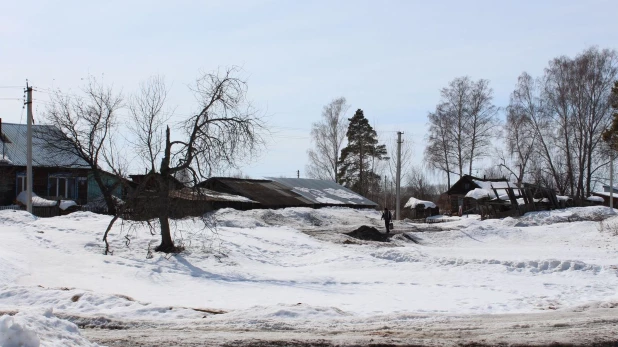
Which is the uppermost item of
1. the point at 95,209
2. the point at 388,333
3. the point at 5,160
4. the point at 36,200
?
the point at 5,160

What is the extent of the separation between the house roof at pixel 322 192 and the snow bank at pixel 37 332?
41.7 meters

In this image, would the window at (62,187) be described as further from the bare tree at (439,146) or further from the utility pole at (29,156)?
the bare tree at (439,146)

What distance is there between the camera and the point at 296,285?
17.7 metres

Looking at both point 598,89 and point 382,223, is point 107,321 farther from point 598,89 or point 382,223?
point 598,89

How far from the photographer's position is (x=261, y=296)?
15.5m

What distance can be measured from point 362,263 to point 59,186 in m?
28.6

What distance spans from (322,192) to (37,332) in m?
47.6

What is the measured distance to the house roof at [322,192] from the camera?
51312 mm

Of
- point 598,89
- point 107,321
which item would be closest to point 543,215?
point 598,89

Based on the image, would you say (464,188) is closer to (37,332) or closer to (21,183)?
(21,183)

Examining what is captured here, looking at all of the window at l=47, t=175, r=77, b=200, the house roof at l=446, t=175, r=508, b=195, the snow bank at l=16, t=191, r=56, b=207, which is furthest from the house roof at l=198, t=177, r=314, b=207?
the house roof at l=446, t=175, r=508, b=195

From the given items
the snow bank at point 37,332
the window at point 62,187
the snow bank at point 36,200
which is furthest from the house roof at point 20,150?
the snow bank at point 37,332

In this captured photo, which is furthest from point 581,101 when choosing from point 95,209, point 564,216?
point 95,209

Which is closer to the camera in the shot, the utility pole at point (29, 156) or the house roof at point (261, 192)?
the utility pole at point (29, 156)
